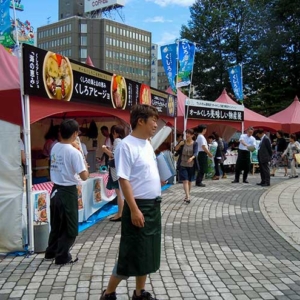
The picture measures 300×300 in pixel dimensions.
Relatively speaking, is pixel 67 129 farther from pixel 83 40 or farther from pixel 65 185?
pixel 83 40

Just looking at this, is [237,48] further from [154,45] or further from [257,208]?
[154,45]

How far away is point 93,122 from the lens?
11.5m

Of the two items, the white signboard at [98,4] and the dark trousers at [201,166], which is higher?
the white signboard at [98,4]

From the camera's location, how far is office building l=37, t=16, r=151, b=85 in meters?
94.4

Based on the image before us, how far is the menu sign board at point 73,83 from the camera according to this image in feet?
15.8

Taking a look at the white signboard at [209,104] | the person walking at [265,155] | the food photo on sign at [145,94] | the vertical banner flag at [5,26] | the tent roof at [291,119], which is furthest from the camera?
the tent roof at [291,119]

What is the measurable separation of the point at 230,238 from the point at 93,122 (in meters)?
6.99

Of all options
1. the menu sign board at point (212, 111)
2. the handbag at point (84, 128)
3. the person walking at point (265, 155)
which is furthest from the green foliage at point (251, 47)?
the handbag at point (84, 128)

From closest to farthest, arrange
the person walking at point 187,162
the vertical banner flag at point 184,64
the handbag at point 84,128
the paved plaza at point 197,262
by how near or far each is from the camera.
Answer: the paved plaza at point 197,262 → the person walking at point 187,162 → the handbag at point 84,128 → the vertical banner flag at point 184,64

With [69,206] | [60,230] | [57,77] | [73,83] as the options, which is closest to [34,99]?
[57,77]

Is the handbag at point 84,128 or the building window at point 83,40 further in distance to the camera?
the building window at point 83,40

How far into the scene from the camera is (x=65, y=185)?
4277 mm

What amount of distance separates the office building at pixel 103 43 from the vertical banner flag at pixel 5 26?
87.7 meters

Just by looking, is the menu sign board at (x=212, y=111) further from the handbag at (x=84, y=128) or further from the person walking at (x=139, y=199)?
the person walking at (x=139, y=199)
